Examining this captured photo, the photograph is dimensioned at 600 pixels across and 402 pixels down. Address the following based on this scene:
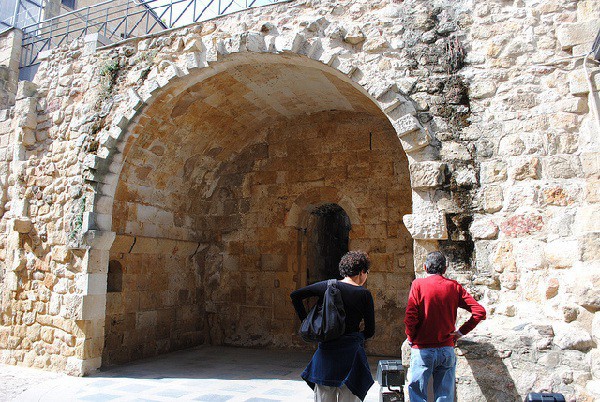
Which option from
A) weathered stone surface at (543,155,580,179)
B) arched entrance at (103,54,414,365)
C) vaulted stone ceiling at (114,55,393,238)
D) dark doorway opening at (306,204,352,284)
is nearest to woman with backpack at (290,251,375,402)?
weathered stone surface at (543,155,580,179)

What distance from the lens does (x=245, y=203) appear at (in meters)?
7.61

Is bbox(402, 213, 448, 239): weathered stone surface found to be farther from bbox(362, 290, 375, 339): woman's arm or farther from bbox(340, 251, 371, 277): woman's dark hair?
bbox(362, 290, 375, 339): woman's arm

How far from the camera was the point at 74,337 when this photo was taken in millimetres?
5582

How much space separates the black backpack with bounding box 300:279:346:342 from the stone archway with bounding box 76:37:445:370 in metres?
1.66

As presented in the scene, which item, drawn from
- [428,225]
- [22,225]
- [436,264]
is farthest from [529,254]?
[22,225]

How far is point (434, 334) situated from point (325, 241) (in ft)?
17.0

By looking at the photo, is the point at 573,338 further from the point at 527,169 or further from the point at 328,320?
the point at 328,320

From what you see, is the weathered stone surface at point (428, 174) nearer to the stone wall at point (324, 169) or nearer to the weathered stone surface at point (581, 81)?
the stone wall at point (324, 169)

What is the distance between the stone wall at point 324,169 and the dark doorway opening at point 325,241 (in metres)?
0.33

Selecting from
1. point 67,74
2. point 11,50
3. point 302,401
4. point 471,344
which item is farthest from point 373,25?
point 11,50

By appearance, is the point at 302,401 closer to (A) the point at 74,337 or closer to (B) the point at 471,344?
(B) the point at 471,344

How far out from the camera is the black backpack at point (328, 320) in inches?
108

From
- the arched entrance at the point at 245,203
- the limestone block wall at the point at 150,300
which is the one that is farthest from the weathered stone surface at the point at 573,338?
the limestone block wall at the point at 150,300

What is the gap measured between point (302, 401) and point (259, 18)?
3.96 meters
